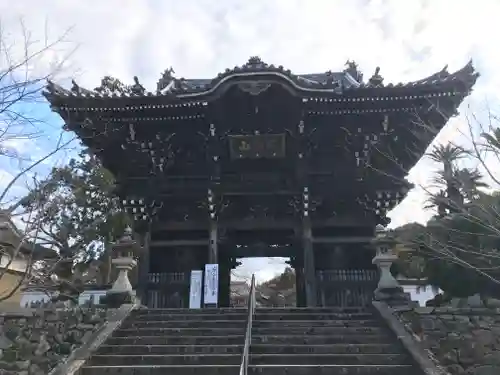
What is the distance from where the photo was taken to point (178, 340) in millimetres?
8242

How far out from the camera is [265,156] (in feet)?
41.7

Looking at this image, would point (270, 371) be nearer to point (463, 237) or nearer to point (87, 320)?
point (87, 320)

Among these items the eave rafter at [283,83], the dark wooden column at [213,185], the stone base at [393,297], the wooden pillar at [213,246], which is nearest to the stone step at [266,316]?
the stone base at [393,297]

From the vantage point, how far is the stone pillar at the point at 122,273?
9.99 m

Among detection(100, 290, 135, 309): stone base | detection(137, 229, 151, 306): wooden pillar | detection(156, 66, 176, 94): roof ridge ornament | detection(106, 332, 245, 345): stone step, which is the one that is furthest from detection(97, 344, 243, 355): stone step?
detection(156, 66, 176, 94): roof ridge ornament

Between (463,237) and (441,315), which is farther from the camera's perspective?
(463,237)

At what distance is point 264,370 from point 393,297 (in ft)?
12.8

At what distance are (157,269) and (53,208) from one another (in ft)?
16.2

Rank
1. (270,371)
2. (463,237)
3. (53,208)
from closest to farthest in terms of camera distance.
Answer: (270,371) → (53,208) → (463,237)

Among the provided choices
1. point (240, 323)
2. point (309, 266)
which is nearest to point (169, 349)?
point (240, 323)

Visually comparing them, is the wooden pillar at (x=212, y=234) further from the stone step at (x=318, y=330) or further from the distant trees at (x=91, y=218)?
the distant trees at (x=91, y=218)

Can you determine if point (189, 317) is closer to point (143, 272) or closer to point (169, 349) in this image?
point (169, 349)

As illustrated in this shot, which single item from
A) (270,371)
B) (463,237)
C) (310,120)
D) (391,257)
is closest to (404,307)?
(391,257)

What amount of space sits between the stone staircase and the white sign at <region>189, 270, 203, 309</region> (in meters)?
1.71
